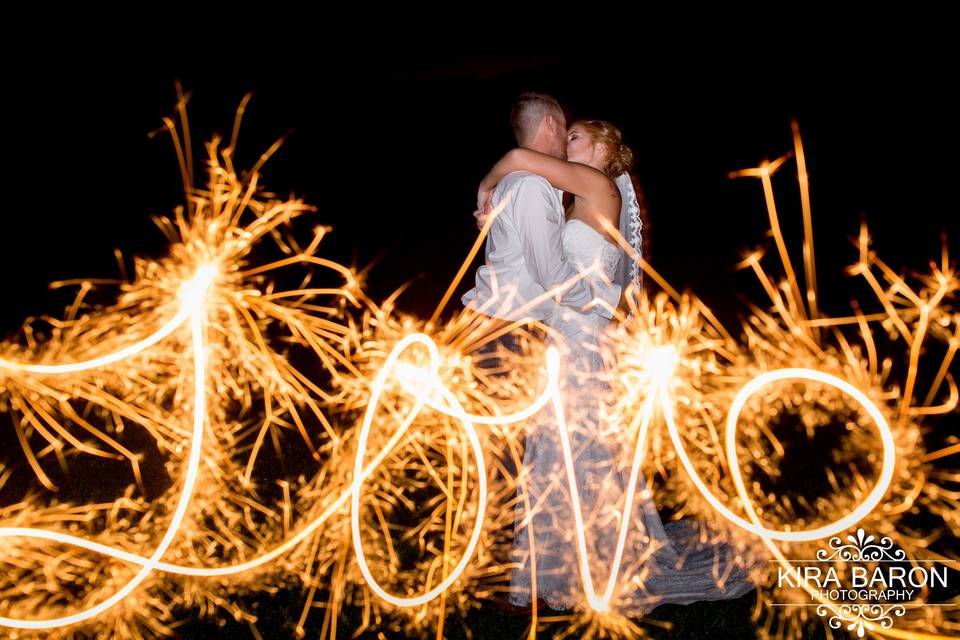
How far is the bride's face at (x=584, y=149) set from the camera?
12.6ft

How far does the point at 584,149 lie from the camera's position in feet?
12.7

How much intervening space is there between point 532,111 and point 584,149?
0.30 meters

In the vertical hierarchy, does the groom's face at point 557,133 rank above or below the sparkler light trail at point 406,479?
above

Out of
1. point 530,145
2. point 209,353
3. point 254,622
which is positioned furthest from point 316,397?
point 530,145

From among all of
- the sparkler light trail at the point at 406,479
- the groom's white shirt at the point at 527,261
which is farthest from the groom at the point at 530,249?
the sparkler light trail at the point at 406,479

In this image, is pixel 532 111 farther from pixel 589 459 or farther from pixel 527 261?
pixel 589 459

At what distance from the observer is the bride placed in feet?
12.2

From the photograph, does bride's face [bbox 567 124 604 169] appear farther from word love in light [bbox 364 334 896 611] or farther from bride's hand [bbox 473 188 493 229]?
word love in light [bbox 364 334 896 611]

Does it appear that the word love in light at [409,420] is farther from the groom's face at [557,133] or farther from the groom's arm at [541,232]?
the groom's face at [557,133]

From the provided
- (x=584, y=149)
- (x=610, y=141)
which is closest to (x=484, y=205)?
(x=584, y=149)

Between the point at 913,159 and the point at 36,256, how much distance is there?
59.9 feet

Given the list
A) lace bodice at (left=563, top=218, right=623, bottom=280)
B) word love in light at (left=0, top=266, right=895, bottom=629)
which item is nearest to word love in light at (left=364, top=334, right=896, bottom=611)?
word love in light at (left=0, top=266, right=895, bottom=629)

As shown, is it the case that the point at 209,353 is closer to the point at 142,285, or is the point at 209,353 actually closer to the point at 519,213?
the point at 142,285

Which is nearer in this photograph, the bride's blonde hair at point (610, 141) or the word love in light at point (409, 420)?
the word love in light at point (409, 420)
